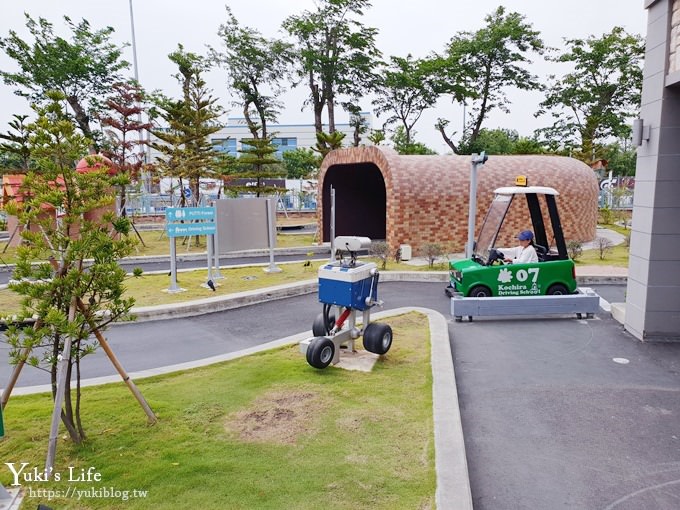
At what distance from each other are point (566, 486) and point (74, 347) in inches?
160

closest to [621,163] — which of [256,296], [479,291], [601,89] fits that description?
[601,89]

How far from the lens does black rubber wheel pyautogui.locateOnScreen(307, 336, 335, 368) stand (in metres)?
5.74

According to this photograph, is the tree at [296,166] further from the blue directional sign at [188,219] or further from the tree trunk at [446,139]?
the blue directional sign at [188,219]

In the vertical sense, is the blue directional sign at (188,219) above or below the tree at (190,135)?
below

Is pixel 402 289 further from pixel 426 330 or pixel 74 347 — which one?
pixel 74 347

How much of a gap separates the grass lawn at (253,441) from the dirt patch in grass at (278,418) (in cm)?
1

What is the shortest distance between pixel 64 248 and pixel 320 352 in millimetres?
2992

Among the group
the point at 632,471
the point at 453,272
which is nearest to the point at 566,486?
the point at 632,471

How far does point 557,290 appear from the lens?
898 cm

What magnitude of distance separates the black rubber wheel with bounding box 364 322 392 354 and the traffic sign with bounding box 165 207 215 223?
654 cm

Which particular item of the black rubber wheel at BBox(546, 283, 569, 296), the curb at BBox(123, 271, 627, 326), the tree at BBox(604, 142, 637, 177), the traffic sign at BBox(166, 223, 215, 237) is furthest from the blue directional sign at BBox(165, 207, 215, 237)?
the tree at BBox(604, 142, 637, 177)

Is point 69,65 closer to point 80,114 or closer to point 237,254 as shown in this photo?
point 80,114

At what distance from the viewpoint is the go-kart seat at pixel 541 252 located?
9.11 meters

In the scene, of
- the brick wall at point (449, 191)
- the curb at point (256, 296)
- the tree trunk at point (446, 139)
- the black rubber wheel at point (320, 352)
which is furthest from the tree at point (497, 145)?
the black rubber wheel at point (320, 352)
